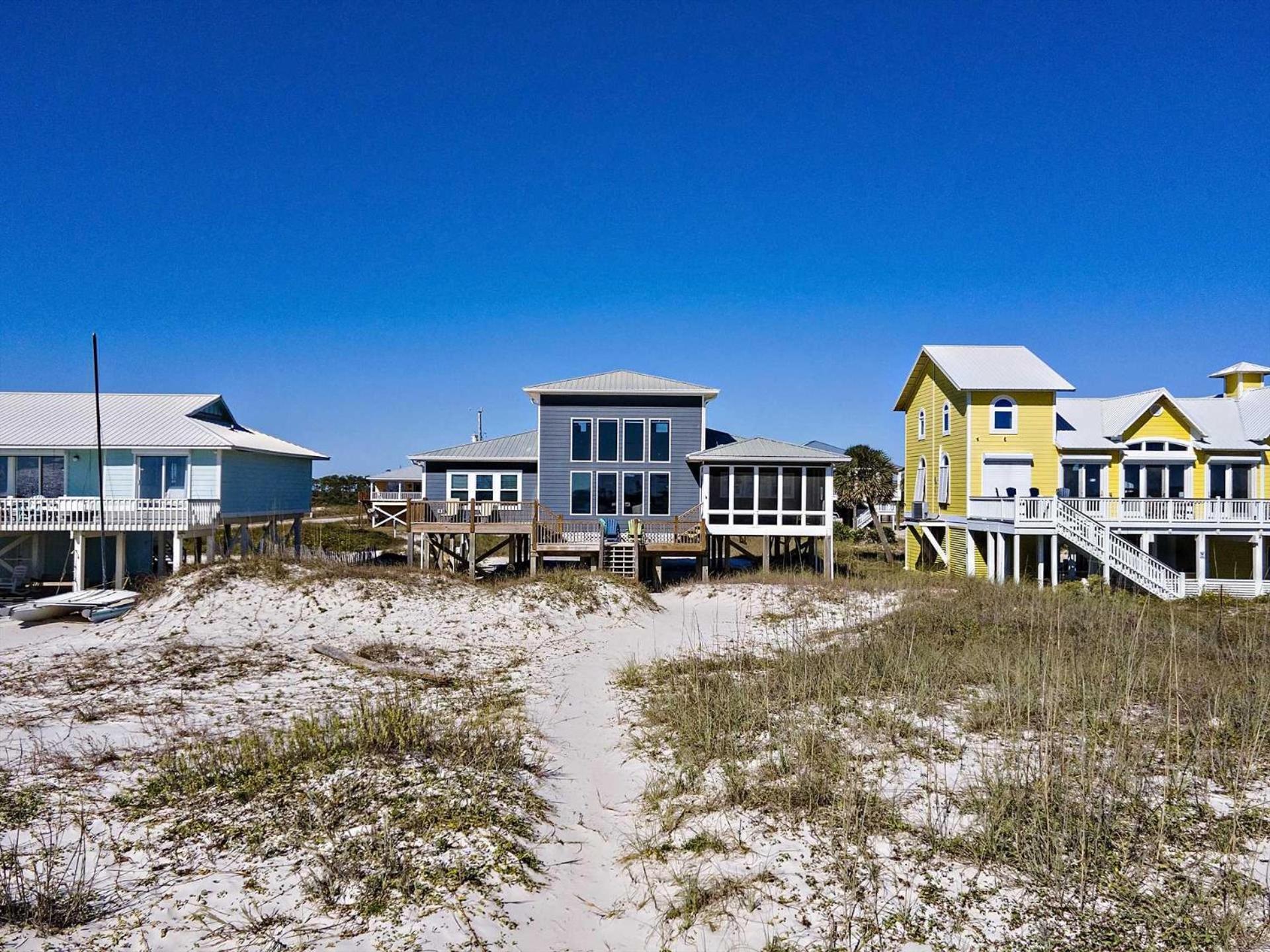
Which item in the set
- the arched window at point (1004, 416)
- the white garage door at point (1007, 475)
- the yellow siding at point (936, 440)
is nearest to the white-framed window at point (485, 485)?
the yellow siding at point (936, 440)

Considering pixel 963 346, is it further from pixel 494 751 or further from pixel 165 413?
pixel 165 413

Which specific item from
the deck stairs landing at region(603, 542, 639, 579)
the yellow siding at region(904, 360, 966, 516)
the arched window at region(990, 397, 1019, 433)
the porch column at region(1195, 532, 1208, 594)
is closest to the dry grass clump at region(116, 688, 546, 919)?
the deck stairs landing at region(603, 542, 639, 579)

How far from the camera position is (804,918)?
4.87 m

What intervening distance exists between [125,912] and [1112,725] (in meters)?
9.26

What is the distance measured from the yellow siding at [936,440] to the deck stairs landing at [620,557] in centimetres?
1185

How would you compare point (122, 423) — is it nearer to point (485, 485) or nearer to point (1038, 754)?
point (485, 485)

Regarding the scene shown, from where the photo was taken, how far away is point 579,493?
24609 millimetres

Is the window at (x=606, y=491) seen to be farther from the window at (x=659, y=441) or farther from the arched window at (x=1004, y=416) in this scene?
the arched window at (x=1004, y=416)

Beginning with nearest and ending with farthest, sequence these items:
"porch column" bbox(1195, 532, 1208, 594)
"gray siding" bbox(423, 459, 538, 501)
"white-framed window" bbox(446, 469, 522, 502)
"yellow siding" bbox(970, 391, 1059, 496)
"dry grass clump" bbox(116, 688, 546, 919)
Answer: "dry grass clump" bbox(116, 688, 546, 919)
"porch column" bbox(1195, 532, 1208, 594)
"yellow siding" bbox(970, 391, 1059, 496)
"gray siding" bbox(423, 459, 538, 501)
"white-framed window" bbox(446, 469, 522, 502)

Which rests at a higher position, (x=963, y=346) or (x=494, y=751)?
(x=963, y=346)

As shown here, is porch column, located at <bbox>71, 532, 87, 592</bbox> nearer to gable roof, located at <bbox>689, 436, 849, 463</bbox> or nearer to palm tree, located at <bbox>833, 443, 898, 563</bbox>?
gable roof, located at <bbox>689, 436, 849, 463</bbox>

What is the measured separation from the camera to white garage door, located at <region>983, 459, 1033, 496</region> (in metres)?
23.8

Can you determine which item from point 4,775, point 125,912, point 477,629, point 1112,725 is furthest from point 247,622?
point 1112,725

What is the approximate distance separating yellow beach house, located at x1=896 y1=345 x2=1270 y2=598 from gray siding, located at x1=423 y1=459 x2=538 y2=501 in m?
15.1
